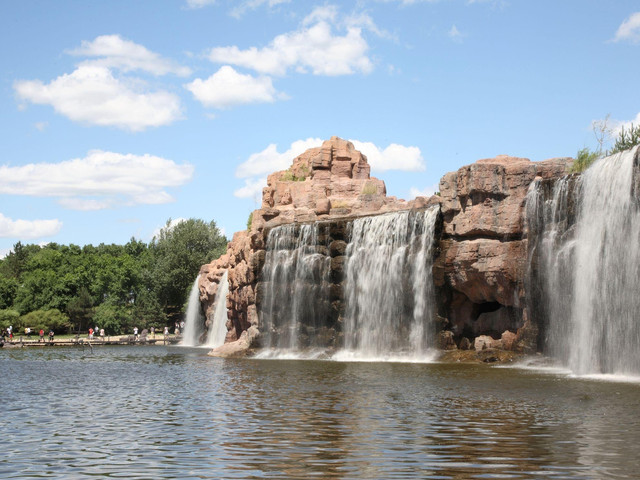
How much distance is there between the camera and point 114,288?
3969 inches

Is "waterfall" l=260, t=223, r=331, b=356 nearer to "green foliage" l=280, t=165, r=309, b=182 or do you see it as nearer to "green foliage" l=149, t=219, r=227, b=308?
"green foliage" l=280, t=165, r=309, b=182

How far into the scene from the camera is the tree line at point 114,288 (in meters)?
92.6

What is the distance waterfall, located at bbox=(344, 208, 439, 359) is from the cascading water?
7664 millimetres

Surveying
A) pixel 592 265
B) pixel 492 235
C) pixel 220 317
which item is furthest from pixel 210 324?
pixel 592 265

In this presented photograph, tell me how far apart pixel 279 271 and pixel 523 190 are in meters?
17.9

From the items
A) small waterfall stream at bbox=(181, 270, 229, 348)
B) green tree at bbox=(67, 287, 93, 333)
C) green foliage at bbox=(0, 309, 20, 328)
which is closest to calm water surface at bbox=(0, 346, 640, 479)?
small waterfall stream at bbox=(181, 270, 229, 348)

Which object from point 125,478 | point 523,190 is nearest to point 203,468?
point 125,478

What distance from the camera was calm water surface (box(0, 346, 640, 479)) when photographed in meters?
12.1

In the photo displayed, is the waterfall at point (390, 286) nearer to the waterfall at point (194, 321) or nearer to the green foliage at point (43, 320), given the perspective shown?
the waterfall at point (194, 321)

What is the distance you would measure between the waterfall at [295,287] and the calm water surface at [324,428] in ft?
66.3

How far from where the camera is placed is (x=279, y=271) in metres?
51.2

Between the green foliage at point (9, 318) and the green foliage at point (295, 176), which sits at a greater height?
the green foliage at point (295, 176)

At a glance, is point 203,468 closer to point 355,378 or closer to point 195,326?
point 355,378

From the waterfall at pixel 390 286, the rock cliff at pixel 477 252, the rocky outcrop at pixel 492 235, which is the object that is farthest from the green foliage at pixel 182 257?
the rocky outcrop at pixel 492 235
